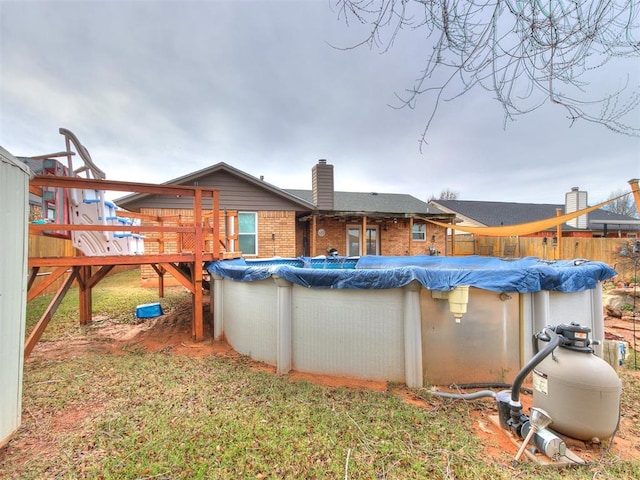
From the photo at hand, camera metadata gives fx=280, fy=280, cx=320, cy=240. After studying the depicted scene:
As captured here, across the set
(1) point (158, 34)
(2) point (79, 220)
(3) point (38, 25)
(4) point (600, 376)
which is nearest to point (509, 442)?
(4) point (600, 376)

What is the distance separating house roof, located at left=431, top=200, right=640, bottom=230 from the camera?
2136 cm

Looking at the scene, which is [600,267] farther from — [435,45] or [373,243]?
[373,243]

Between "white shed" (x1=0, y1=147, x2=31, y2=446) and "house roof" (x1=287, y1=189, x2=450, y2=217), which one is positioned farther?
"house roof" (x1=287, y1=189, x2=450, y2=217)

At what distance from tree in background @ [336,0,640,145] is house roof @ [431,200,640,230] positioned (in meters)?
21.5

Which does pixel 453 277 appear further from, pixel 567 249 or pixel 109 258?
pixel 567 249

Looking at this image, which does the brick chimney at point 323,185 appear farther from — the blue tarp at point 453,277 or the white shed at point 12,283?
the white shed at point 12,283

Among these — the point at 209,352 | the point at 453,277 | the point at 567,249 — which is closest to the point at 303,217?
the point at 209,352

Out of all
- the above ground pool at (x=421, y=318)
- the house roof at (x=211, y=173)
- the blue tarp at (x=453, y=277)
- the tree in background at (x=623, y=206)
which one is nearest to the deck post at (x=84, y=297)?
the blue tarp at (x=453, y=277)

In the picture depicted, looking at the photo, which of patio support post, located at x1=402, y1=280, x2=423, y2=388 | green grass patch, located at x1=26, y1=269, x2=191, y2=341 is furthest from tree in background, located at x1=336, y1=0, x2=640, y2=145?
green grass patch, located at x1=26, y1=269, x2=191, y2=341

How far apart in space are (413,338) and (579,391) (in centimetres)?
131

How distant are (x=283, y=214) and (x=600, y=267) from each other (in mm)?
9032

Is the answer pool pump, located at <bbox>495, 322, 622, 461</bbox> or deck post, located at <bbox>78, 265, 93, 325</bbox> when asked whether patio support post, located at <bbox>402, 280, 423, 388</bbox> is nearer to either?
pool pump, located at <bbox>495, 322, 622, 461</bbox>

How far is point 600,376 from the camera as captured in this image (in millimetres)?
2051

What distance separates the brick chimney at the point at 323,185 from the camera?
1166cm
